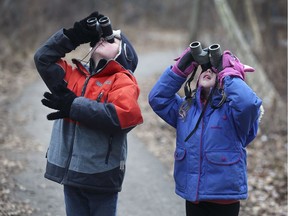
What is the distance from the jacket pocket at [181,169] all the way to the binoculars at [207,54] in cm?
65

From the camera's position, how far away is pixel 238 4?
16766 millimetres

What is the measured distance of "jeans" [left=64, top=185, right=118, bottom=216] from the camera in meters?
3.45

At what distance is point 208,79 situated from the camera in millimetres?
3441

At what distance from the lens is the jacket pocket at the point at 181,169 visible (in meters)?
3.40

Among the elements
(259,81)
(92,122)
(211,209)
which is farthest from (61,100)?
(259,81)

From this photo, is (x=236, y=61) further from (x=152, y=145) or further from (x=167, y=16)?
(x=167, y=16)

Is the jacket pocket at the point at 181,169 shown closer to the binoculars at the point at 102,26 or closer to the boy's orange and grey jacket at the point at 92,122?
the boy's orange and grey jacket at the point at 92,122

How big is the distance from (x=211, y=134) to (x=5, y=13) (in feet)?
44.1

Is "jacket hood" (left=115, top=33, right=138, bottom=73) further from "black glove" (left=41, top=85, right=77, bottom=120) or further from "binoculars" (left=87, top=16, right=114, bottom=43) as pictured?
"black glove" (left=41, top=85, right=77, bottom=120)

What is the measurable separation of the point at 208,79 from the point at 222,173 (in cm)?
69

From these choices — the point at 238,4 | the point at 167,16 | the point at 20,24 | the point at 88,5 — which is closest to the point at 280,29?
the point at 238,4

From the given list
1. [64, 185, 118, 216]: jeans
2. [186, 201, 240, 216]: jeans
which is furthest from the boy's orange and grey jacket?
[186, 201, 240, 216]: jeans

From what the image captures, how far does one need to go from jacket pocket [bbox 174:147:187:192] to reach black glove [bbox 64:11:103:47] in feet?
3.39

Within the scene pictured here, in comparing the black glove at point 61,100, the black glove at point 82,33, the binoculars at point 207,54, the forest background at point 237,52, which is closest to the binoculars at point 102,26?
the black glove at point 82,33
